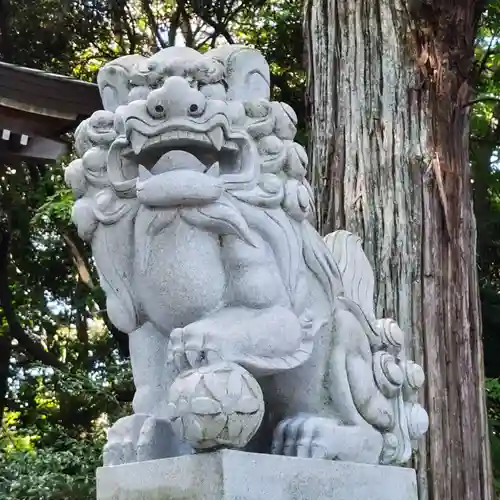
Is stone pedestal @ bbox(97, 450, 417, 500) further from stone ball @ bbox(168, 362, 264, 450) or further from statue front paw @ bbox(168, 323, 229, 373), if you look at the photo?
statue front paw @ bbox(168, 323, 229, 373)

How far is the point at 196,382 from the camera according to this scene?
1.24m

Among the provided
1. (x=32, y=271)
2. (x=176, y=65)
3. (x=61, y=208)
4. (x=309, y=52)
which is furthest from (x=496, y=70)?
(x=176, y=65)

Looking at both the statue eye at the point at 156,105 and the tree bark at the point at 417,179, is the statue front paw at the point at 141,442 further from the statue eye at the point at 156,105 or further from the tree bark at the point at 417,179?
the tree bark at the point at 417,179

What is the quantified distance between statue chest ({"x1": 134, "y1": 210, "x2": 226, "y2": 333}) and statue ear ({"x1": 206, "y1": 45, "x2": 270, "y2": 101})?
29cm

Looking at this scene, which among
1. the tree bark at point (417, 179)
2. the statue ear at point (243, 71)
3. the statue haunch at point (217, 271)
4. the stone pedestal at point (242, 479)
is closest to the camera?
the stone pedestal at point (242, 479)

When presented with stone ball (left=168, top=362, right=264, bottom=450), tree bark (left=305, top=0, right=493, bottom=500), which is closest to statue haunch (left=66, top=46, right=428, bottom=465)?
stone ball (left=168, top=362, right=264, bottom=450)

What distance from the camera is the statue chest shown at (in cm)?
135

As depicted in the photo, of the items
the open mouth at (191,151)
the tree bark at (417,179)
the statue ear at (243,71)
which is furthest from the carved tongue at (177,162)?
the tree bark at (417,179)

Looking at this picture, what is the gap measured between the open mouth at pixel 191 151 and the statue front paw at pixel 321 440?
1.48ft

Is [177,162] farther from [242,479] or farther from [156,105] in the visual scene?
[242,479]

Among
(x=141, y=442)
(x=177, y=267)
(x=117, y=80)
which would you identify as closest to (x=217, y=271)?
(x=177, y=267)

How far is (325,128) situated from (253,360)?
5.54ft

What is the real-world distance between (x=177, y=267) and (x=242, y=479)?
0.35 metres

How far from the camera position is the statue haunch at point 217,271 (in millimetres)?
1323
